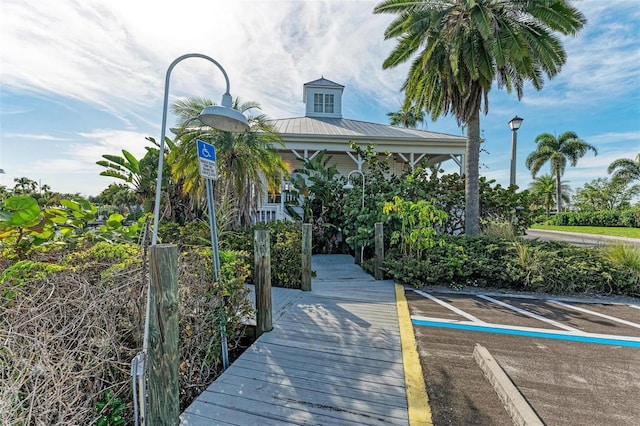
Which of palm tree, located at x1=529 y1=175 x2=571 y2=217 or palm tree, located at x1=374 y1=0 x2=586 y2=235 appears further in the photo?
palm tree, located at x1=529 y1=175 x2=571 y2=217

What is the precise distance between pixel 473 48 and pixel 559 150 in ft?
102

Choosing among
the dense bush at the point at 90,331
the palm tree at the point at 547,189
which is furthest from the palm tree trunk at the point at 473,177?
the palm tree at the point at 547,189

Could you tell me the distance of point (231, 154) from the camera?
6.80 metres

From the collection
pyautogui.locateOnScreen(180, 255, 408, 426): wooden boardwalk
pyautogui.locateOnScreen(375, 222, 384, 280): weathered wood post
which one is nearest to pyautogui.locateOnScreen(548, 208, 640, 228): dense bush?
pyautogui.locateOnScreen(375, 222, 384, 280): weathered wood post

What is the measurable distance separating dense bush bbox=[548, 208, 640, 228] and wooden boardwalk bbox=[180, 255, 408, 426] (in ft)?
97.8

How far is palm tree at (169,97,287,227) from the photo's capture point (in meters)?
6.79

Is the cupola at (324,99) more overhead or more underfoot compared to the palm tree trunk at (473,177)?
more overhead

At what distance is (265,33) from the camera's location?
6.36m

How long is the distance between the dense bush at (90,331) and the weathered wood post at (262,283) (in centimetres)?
19

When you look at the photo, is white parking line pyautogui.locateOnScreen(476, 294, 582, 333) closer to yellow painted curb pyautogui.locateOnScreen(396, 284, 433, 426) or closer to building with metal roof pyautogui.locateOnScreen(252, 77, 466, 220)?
yellow painted curb pyautogui.locateOnScreen(396, 284, 433, 426)

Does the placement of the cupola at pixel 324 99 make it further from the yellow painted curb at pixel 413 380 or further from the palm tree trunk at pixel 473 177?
the yellow painted curb at pixel 413 380

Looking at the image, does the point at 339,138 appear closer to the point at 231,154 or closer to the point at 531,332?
the point at 231,154

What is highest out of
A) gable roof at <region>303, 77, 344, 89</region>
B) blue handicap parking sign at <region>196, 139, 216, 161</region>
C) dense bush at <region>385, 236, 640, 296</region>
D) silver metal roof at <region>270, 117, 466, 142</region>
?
gable roof at <region>303, 77, 344, 89</region>

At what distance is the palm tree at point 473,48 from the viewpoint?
23.8 ft
